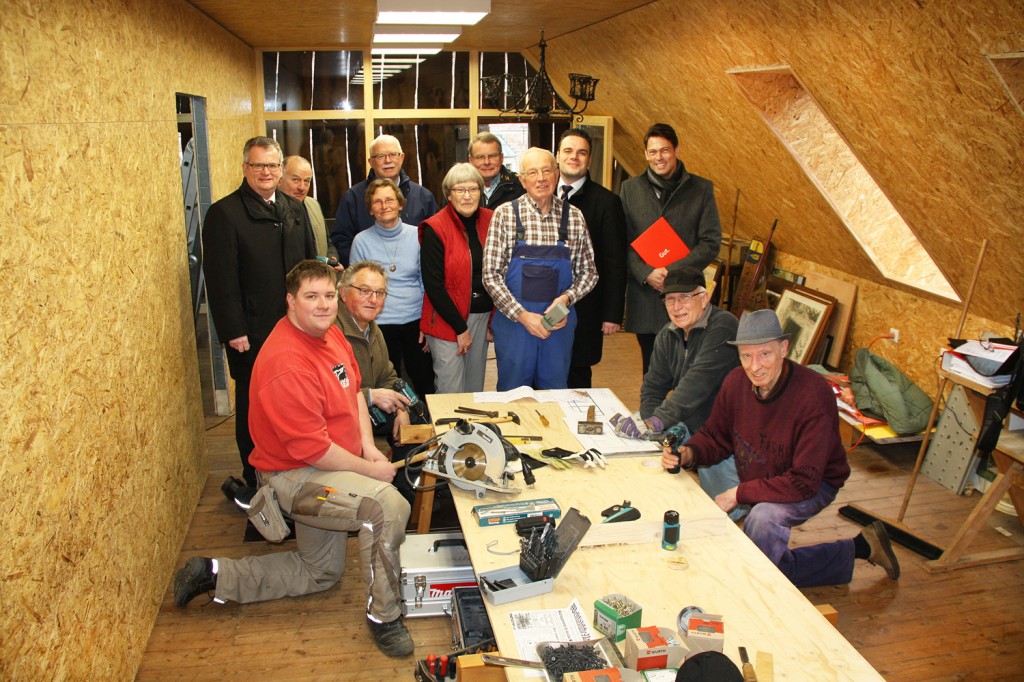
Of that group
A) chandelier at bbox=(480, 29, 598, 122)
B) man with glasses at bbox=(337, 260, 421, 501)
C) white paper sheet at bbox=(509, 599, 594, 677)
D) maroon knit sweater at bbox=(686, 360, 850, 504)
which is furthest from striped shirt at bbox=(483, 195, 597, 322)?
white paper sheet at bbox=(509, 599, 594, 677)

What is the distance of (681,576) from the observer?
7.37ft

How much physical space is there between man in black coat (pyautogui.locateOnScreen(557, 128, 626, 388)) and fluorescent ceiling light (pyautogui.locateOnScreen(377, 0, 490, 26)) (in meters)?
0.82

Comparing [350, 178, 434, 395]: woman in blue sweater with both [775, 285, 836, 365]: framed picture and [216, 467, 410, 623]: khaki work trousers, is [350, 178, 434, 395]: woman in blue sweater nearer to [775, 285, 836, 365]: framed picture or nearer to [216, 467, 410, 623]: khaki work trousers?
[216, 467, 410, 623]: khaki work trousers

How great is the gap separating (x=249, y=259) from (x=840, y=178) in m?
3.67

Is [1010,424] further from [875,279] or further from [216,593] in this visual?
[216,593]

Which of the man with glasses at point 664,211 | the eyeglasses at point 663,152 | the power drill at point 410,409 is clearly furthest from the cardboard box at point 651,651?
the eyeglasses at point 663,152

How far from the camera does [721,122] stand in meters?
Answer: 5.57

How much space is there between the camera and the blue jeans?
2.94m

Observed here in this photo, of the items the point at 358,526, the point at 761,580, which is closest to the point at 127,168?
the point at 358,526

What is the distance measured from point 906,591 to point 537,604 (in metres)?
2.16

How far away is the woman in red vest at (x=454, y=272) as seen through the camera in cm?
416

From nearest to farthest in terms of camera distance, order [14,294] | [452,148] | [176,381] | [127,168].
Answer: [14,294] → [127,168] → [176,381] → [452,148]

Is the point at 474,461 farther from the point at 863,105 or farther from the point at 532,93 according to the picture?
the point at 532,93

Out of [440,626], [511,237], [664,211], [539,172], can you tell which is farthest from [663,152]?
[440,626]
